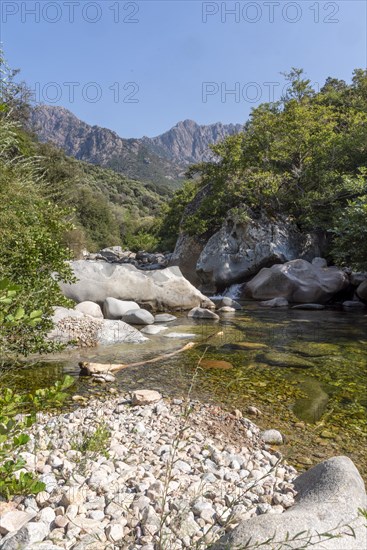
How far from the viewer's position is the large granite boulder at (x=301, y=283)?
15.8 m

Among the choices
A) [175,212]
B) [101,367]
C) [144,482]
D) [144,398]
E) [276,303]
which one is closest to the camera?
[144,482]

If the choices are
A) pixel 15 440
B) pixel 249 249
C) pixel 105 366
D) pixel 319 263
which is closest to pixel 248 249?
pixel 249 249

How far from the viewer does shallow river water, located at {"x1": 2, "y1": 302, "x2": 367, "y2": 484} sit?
4422mm

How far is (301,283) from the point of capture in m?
15.9

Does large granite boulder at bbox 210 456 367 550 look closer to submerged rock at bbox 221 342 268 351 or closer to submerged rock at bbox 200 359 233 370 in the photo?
submerged rock at bbox 200 359 233 370

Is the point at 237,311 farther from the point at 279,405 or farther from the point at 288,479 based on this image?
the point at 288,479

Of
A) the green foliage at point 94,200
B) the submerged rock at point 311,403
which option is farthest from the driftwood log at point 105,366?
the submerged rock at point 311,403

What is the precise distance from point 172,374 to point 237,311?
7.54 m

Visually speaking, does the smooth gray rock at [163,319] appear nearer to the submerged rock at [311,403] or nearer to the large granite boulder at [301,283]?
the submerged rock at [311,403]

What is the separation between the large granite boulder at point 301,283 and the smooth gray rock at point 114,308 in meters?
7.34

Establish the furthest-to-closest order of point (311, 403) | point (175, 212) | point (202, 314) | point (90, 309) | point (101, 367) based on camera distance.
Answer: point (175, 212) < point (202, 314) < point (90, 309) < point (101, 367) < point (311, 403)

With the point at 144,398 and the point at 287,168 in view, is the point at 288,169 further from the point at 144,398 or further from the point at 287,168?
the point at 144,398

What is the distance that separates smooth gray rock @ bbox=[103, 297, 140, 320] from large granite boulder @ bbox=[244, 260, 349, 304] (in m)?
7.34

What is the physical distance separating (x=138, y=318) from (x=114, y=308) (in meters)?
0.94
